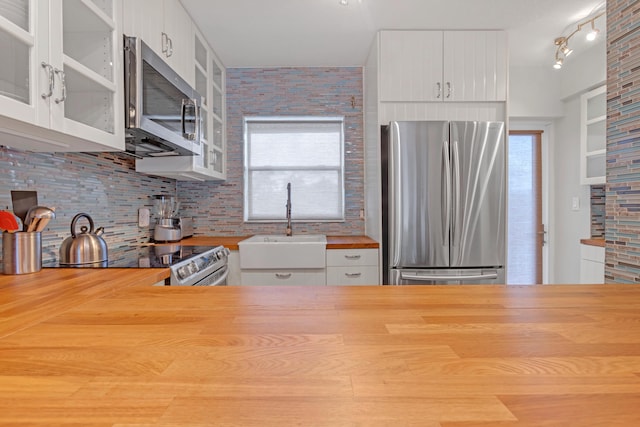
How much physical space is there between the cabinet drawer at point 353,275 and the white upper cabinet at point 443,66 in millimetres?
1350

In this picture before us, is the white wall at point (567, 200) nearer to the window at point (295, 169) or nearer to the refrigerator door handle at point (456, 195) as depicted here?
the refrigerator door handle at point (456, 195)

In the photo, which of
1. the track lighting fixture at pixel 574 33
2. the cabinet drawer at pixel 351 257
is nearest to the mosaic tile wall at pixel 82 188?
the cabinet drawer at pixel 351 257

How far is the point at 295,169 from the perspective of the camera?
3395mm

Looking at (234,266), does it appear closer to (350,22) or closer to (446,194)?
(446,194)

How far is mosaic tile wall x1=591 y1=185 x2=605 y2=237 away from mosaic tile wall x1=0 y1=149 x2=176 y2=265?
12.5 feet

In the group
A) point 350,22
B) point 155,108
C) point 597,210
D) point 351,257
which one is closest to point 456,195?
point 351,257

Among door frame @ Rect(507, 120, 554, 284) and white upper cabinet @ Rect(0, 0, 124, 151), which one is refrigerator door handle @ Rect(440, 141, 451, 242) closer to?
door frame @ Rect(507, 120, 554, 284)

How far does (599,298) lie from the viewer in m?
0.86


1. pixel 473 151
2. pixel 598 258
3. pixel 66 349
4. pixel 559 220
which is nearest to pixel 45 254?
pixel 66 349

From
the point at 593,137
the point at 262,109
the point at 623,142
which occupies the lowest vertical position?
A: the point at 623,142

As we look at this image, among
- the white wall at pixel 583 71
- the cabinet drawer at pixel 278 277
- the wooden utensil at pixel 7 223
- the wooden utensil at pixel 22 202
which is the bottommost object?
the cabinet drawer at pixel 278 277

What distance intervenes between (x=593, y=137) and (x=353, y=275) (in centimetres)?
242

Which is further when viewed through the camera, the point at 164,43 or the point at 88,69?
the point at 164,43

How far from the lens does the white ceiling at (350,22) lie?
2357mm
